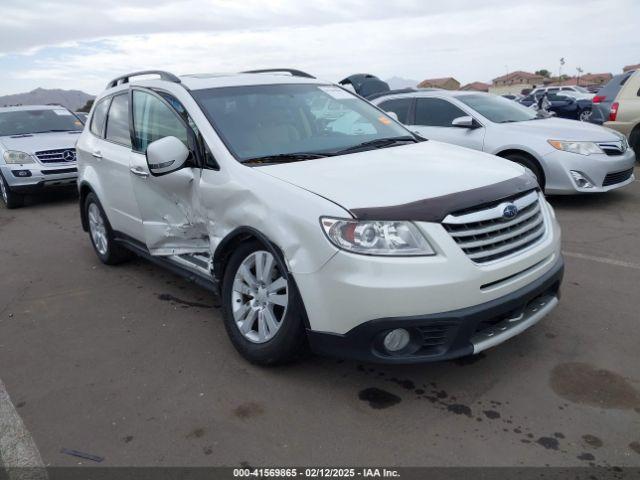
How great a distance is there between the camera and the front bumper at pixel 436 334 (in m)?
2.68

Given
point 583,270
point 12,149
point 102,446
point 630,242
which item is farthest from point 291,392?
point 12,149

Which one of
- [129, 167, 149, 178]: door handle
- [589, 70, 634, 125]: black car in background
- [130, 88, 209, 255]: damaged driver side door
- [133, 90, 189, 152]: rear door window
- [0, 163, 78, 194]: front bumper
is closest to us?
[130, 88, 209, 255]: damaged driver side door

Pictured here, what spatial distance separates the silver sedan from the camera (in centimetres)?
668

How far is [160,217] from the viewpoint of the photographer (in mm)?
4172

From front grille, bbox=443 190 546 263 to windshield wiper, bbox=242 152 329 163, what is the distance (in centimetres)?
110

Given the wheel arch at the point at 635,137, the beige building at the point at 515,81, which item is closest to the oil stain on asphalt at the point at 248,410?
the wheel arch at the point at 635,137

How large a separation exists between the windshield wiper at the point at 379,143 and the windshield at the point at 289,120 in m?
0.03

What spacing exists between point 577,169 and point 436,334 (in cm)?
480

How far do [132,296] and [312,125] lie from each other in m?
2.17

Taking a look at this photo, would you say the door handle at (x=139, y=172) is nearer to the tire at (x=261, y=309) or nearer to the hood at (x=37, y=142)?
the tire at (x=261, y=309)


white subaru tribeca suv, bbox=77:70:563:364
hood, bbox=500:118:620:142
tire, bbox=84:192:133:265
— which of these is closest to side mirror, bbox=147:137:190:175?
white subaru tribeca suv, bbox=77:70:563:364

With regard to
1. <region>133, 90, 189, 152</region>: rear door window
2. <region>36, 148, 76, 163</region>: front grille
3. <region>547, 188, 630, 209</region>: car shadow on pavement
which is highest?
<region>133, 90, 189, 152</region>: rear door window

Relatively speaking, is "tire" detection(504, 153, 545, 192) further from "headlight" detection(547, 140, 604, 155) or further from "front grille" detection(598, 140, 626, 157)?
"front grille" detection(598, 140, 626, 157)

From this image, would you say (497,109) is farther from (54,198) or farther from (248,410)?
(54,198)
